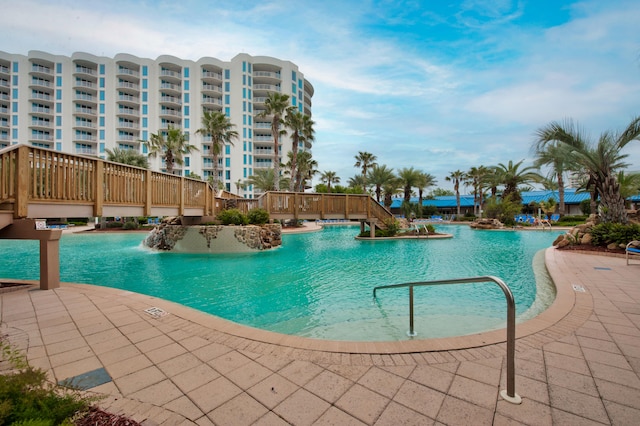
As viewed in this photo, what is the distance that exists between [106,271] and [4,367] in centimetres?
831

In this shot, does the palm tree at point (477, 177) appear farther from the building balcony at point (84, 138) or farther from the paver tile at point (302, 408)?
the building balcony at point (84, 138)

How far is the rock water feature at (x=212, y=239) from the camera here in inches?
535

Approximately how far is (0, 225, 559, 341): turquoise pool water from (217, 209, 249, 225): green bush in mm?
2248

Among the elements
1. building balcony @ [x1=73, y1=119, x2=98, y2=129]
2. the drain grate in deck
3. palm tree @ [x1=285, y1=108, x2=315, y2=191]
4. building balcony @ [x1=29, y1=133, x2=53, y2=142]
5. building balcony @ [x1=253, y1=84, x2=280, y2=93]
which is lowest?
the drain grate in deck

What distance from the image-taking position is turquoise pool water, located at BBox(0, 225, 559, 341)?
17.0 ft

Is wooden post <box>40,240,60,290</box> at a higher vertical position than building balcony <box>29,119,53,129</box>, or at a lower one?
lower

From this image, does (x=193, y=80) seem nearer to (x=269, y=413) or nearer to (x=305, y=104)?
(x=305, y=104)

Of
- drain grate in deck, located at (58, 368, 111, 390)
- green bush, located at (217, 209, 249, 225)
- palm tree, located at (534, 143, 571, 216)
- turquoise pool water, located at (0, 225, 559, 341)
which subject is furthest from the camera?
green bush, located at (217, 209, 249, 225)

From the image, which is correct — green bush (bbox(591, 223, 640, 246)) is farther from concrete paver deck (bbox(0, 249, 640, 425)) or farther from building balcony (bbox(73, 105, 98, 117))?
building balcony (bbox(73, 105, 98, 117))

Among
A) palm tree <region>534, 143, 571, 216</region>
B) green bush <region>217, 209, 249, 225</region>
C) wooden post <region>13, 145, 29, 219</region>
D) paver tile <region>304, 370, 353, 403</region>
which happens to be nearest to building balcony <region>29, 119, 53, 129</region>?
green bush <region>217, 209, 249, 225</region>

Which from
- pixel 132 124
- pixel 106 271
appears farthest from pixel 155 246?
pixel 132 124

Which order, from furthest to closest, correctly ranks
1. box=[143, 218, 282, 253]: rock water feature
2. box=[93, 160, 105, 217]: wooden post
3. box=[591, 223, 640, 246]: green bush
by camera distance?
1. box=[143, 218, 282, 253]: rock water feature
2. box=[591, 223, 640, 246]: green bush
3. box=[93, 160, 105, 217]: wooden post

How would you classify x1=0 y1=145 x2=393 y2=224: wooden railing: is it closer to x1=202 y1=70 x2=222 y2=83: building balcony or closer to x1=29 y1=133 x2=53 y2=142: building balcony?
x1=202 y1=70 x2=222 y2=83: building balcony

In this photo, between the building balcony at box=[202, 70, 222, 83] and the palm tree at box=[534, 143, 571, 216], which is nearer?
the palm tree at box=[534, 143, 571, 216]
